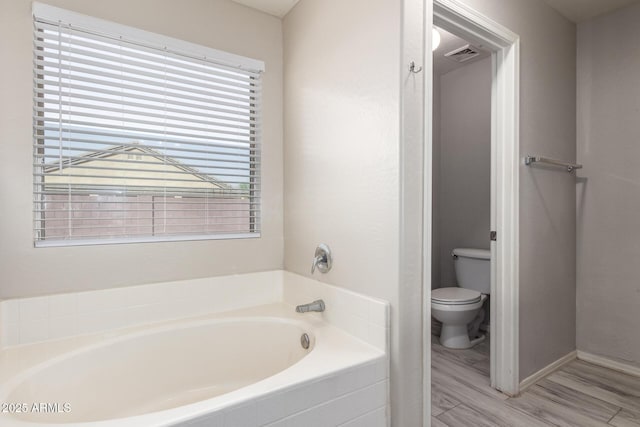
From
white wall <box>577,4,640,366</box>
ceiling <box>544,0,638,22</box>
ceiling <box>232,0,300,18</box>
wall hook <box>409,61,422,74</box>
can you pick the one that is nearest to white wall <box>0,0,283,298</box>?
ceiling <box>232,0,300,18</box>

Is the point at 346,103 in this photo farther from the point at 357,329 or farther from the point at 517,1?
the point at 517,1

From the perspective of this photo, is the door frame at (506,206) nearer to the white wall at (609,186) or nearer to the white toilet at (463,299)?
the white toilet at (463,299)

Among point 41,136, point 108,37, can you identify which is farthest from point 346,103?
point 41,136

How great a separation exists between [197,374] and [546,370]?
2.14 meters

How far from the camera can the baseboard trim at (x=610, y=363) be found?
7.13 ft

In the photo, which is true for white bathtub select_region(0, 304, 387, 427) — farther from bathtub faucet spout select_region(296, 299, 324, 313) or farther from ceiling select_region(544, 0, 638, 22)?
ceiling select_region(544, 0, 638, 22)

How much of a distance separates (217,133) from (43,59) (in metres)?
0.83

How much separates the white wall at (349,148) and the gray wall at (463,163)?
6.29ft

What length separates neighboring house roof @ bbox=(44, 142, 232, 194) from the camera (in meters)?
1.58

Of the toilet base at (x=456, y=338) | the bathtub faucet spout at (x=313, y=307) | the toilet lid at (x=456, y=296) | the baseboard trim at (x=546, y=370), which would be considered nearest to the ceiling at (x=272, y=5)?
the bathtub faucet spout at (x=313, y=307)

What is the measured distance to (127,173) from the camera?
5.65 ft

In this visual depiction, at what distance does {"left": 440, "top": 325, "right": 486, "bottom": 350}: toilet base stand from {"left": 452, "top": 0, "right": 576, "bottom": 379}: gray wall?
552mm

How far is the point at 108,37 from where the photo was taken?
1.65m

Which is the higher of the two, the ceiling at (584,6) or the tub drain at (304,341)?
the ceiling at (584,6)
